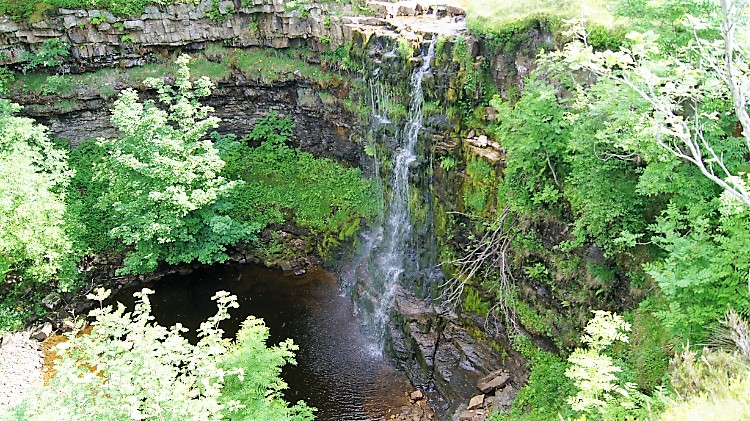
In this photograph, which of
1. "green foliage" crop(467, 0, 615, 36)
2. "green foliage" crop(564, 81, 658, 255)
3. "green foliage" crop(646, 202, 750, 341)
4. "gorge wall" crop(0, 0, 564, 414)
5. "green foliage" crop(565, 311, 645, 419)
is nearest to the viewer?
"green foliage" crop(565, 311, 645, 419)

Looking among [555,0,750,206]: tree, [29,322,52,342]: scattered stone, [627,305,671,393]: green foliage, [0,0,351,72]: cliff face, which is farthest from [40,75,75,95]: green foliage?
[627,305,671,393]: green foliage

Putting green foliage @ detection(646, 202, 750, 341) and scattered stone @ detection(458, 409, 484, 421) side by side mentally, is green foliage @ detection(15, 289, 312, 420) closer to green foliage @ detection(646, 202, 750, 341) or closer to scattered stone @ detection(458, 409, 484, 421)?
scattered stone @ detection(458, 409, 484, 421)

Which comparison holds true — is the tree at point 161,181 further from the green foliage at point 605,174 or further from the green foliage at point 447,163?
the green foliage at point 605,174

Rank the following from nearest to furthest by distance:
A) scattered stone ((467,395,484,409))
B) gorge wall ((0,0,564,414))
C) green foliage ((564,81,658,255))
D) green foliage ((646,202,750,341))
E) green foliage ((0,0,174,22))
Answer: green foliage ((646,202,750,341)) → green foliage ((564,81,658,255)) → scattered stone ((467,395,484,409)) → gorge wall ((0,0,564,414)) → green foliage ((0,0,174,22))

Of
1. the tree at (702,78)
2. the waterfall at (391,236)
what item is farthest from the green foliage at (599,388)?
the waterfall at (391,236)

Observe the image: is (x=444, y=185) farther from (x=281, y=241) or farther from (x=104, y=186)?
(x=104, y=186)

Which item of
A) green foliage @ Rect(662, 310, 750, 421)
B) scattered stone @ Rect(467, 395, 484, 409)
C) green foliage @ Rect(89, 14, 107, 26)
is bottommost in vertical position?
scattered stone @ Rect(467, 395, 484, 409)

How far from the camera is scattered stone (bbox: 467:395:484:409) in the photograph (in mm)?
11367

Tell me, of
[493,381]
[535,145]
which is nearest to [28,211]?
[493,381]

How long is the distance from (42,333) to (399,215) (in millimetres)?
10161

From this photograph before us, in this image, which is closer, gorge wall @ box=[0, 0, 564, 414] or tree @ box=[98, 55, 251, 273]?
gorge wall @ box=[0, 0, 564, 414]

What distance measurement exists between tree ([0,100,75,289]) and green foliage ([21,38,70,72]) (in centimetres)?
296

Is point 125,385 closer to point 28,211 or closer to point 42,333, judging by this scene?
point 28,211

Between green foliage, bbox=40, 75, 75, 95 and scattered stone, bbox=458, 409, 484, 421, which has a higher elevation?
green foliage, bbox=40, 75, 75, 95
